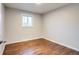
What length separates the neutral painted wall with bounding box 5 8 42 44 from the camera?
3.64 ft

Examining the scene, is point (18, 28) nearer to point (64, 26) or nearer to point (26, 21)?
point (26, 21)

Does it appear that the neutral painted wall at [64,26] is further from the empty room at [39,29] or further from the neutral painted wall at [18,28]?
the neutral painted wall at [18,28]

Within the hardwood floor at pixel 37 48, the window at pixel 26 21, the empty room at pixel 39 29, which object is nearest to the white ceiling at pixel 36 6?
the empty room at pixel 39 29

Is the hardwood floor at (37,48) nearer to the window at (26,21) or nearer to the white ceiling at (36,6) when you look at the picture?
the window at (26,21)

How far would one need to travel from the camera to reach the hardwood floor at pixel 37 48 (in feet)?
3.60

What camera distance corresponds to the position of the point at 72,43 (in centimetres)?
116

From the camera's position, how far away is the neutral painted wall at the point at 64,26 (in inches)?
44.6

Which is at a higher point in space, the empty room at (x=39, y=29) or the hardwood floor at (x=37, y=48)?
the empty room at (x=39, y=29)

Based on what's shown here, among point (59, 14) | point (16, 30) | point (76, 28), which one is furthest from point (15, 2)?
point (76, 28)

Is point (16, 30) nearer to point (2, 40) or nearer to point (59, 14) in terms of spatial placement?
point (2, 40)

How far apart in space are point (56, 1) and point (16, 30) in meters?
0.66

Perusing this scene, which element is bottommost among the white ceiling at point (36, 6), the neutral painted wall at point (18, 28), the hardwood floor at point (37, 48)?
the hardwood floor at point (37, 48)

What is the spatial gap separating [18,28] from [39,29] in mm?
303

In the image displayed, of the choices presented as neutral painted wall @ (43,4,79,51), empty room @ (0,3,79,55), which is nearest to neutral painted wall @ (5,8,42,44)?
empty room @ (0,3,79,55)
